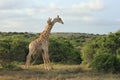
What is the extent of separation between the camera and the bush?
698 inches

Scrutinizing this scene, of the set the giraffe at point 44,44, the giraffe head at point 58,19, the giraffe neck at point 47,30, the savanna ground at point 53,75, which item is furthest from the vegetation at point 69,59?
the giraffe head at point 58,19

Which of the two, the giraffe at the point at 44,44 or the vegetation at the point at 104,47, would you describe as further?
the vegetation at the point at 104,47

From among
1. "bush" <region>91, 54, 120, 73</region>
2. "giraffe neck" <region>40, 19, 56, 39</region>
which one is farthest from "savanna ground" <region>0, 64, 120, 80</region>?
"giraffe neck" <region>40, 19, 56, 39</region>

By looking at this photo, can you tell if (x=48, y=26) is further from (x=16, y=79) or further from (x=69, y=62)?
(x=69, y=62)

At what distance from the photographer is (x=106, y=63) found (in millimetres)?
17719

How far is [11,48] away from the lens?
2175 centimetres

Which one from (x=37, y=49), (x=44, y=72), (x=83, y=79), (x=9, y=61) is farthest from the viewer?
(x=9, y=61)

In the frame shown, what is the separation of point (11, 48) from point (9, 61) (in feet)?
6.95

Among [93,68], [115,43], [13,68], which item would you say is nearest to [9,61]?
[13,68]

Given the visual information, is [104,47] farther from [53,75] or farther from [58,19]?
[53,75]

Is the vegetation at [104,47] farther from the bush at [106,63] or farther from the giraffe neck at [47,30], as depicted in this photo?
the giraffe neck at [47,30]

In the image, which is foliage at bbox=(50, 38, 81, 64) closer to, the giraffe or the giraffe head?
the giraffe

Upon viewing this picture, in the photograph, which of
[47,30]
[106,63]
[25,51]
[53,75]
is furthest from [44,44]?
[25,51]

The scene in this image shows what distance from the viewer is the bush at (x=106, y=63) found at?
17.7 meters
